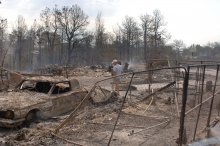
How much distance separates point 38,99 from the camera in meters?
12.5

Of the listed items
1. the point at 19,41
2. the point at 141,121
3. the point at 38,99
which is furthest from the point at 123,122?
the point at 19,41

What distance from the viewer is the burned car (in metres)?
11.3

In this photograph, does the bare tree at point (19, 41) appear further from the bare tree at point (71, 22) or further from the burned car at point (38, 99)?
the burned car at point (38, 99)

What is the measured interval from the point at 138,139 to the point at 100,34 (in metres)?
55.8

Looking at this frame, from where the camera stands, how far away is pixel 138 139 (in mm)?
8750

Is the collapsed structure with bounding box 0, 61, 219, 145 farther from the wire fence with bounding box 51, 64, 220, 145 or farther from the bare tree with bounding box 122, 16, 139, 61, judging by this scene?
the bare tree with bounding box 122, 16, 139, 61

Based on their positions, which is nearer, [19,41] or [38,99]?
[38,99]

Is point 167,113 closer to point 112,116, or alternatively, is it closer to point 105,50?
point 112,116

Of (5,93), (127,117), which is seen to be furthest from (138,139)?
(5,93)

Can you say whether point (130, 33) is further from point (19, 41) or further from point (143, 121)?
point (143, 121)

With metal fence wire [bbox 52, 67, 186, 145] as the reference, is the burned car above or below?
above

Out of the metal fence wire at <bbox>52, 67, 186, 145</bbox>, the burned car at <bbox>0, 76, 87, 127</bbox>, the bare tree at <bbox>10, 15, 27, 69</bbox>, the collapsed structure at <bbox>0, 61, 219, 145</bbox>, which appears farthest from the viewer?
the bare tree at <bbox>10, 15, 27, 69</bbox>

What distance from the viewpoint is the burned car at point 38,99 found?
37.1ft

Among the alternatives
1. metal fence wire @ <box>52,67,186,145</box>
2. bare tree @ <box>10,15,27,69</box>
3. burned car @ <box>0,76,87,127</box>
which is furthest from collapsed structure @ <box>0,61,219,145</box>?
bare tree @ <box>10,15,27,69</box>
